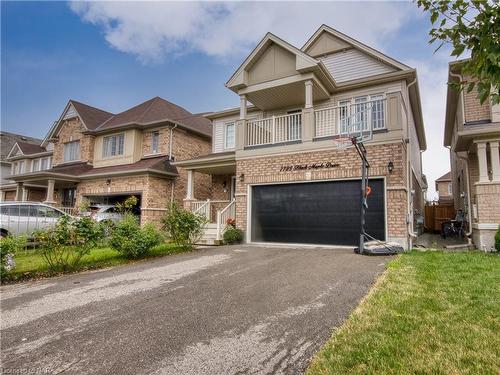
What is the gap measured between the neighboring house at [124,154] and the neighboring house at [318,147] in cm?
304

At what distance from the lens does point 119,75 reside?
23.7 metres

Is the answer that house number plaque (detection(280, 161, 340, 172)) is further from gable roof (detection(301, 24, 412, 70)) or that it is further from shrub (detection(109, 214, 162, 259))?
gable roof (detection(301, 24, 412, 70))

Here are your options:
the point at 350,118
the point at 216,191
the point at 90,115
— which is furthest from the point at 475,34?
the point at 90,115

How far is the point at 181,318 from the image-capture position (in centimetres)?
402

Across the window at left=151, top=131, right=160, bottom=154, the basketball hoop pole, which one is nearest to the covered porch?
the window at left=151, top=131, right=160, bottom=154

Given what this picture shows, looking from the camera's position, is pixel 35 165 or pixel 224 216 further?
pixel 35 165

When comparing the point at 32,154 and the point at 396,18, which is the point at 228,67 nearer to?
the point at 396,18

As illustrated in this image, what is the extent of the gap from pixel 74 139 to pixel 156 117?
6.77m

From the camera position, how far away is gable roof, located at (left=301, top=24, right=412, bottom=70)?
12.5 m

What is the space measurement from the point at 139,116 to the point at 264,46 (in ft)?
34.4

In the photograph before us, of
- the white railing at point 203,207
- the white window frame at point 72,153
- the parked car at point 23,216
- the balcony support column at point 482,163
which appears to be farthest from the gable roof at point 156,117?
the balcony support column at point 482,163

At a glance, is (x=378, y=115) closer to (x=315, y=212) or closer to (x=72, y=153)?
(x=315, y=212)

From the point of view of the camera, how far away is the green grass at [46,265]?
719cm

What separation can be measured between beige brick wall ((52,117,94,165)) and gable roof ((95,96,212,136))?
1261mm
